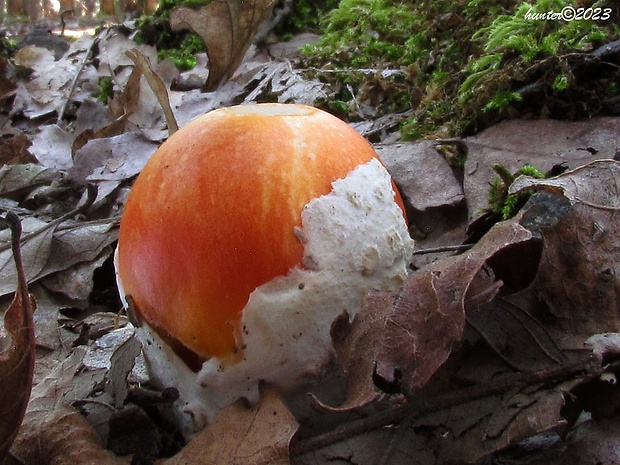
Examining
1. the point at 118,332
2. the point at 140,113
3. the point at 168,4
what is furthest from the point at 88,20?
the point at 118,332

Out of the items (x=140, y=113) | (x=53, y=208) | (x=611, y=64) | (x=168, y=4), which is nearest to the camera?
(x=611, y=64)

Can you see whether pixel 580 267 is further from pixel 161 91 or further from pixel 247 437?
pixel 161 91

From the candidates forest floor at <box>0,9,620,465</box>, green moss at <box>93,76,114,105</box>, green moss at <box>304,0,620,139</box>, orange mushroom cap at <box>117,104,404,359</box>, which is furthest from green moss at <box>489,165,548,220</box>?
green moss at <box>93,76,114,105</box>

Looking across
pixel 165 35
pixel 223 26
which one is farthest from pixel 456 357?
pixel 165 35

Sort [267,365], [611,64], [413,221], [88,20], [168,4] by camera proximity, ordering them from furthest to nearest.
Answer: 1. [88,20]
2. [168,4]
3. [413,221]
4. [611,64]
5. [267,365]

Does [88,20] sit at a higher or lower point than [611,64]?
lower

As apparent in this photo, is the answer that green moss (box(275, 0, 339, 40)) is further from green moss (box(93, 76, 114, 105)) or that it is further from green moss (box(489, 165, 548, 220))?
green moss (box(489, 165, 548, 220))

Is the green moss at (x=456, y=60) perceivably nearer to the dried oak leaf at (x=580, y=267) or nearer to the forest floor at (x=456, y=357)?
the forest floor at (x=456, y=357)

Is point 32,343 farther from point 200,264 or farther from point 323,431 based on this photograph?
point 323,431
